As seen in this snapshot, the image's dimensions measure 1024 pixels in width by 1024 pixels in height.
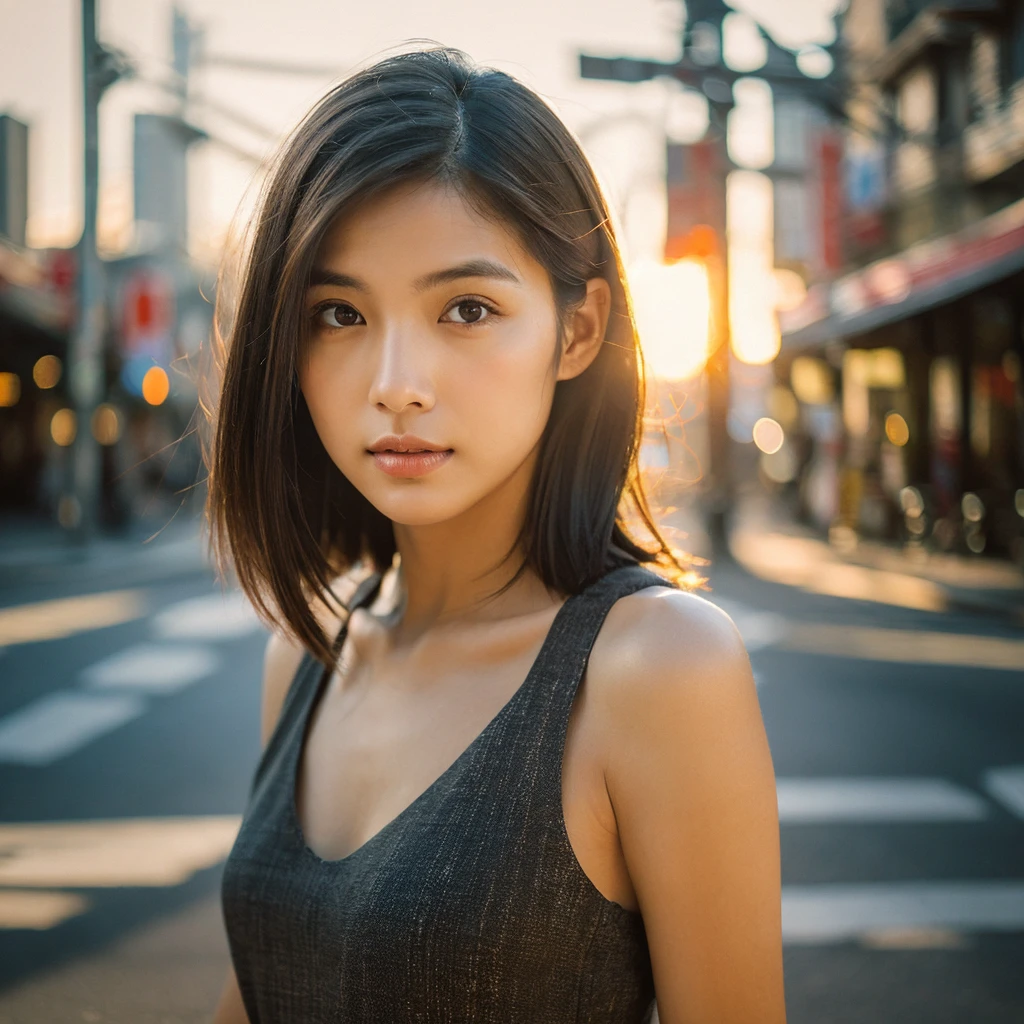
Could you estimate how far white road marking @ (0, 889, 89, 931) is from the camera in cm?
364

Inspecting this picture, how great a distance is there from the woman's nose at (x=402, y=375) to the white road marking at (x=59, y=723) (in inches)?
194

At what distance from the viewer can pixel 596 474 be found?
1.59 metres

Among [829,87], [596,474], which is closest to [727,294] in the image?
[829,87]

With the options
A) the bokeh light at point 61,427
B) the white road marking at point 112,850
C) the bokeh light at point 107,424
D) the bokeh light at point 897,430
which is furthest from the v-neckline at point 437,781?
the bokeh light at point 61,427

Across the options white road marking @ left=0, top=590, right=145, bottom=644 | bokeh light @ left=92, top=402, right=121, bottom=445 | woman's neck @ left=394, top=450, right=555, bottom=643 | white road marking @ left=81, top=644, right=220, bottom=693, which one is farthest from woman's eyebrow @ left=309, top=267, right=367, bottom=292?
bokeh light @ left=92, top=402, right=121, bottom=445

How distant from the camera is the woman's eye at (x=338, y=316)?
1.47 metres

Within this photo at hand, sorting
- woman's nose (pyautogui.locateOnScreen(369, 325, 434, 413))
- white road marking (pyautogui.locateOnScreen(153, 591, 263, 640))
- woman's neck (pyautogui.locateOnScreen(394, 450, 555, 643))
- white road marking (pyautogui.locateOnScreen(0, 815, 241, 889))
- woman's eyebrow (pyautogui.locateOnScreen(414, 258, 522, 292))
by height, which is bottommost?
white road marking (pyautogui.locateOnScreen(0, 815, 241, 889))

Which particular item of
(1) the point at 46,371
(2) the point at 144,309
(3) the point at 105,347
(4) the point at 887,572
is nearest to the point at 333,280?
(4) the point at 887,572

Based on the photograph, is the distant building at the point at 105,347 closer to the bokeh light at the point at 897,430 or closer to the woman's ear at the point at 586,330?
the woman's ear at the point at 586,330

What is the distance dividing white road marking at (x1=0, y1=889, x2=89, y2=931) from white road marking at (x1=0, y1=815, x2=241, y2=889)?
0.10 meters

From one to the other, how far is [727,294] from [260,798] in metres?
15.1

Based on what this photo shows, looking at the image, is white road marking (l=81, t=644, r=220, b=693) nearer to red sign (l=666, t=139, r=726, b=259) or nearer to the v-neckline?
the v-neckline

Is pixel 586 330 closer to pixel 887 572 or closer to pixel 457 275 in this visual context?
pixel 457 275

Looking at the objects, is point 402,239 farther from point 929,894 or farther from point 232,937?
point 929,894
